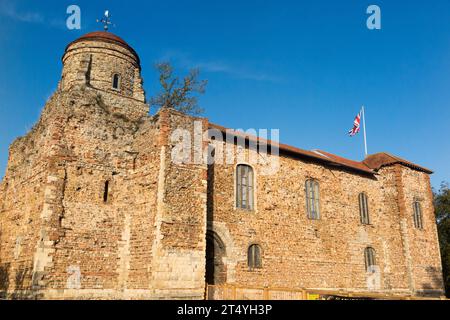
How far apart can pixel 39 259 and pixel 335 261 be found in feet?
42.6

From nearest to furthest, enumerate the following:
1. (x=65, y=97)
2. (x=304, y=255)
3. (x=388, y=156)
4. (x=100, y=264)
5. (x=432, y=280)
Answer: (x=100, y=264)
(x=65, y=97)
(x=304, y=255)
(x=432, y=280)
(x=388, y=156)

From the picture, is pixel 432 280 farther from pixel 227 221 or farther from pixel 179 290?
pixel 179 290

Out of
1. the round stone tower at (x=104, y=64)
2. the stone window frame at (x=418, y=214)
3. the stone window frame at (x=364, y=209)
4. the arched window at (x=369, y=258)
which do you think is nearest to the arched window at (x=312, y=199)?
the stone window frame at (x=364, y=209)

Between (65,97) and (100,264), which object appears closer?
(100,264)

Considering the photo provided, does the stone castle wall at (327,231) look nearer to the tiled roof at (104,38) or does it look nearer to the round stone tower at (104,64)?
the round stone tower at (104,64)

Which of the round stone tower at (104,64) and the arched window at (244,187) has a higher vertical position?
the round stone tower at (104,64)

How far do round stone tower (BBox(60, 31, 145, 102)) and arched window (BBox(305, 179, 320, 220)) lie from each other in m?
9.03

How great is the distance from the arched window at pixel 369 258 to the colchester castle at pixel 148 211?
7 cm

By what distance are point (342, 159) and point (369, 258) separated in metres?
6.17

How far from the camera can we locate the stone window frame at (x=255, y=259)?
16.9 m

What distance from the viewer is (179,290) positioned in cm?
1359

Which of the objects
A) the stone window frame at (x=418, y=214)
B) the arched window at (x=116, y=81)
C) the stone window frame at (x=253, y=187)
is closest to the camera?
the stone window frame at (x=253, y=187)

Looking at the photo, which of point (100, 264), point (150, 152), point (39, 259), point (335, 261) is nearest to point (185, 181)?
point (150, 152)

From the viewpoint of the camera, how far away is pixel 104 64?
19469 mm
